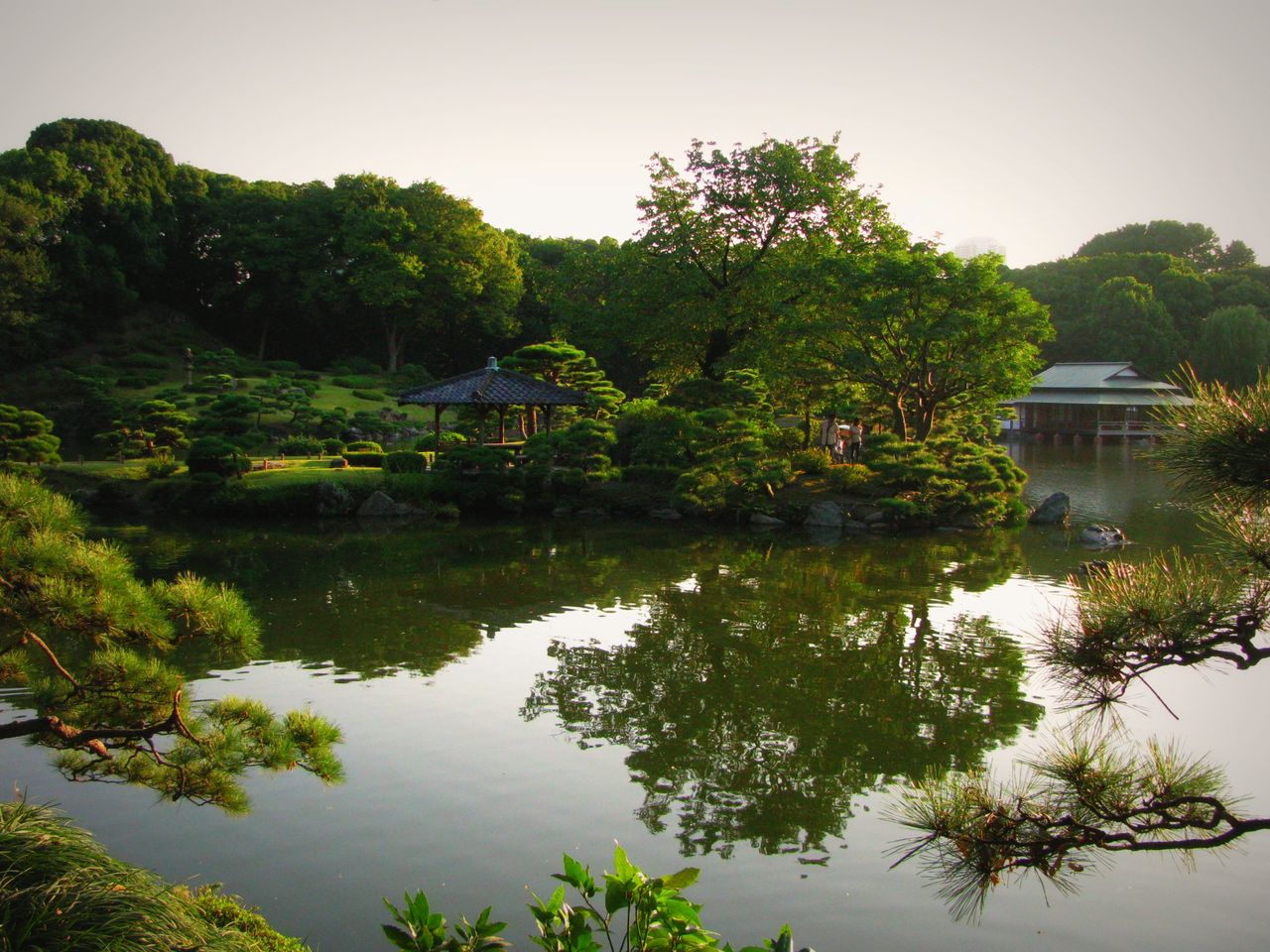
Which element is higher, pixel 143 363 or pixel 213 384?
pixel 143 363

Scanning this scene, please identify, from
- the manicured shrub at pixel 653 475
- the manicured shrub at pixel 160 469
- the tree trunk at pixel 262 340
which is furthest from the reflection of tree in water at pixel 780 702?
the tree trunk at pixel 262 340

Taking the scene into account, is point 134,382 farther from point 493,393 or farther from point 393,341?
point 493,393

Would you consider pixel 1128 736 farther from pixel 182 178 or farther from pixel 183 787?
pixel 182 178

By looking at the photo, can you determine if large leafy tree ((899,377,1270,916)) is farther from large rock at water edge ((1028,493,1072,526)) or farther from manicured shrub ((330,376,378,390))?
manicured shrub ((330,376,378,390))

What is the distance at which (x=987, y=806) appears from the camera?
2.73m

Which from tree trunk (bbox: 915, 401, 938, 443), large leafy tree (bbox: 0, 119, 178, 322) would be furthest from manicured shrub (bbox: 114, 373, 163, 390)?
tree trunk (bbox: 915, 401, 938, 443)

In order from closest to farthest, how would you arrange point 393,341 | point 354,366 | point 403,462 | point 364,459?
1. point 403,462
2. point 364,459
3. point 354,366
4. point 393,341

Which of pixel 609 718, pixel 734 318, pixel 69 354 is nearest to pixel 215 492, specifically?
pixel 734 318

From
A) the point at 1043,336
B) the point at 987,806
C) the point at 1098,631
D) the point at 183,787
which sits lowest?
the point at 183,787

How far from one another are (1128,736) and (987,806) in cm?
432

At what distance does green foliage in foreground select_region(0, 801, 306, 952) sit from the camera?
227 centimetres

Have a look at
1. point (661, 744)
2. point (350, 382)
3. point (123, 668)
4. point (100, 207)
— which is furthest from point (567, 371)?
point (123, 668)

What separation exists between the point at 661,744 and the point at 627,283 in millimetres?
15743

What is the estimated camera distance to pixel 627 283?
20969mm
